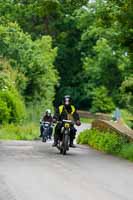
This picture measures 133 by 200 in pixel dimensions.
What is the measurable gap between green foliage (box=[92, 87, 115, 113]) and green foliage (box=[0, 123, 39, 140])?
1255 inches

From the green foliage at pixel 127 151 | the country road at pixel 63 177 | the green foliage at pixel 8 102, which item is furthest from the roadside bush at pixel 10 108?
the country road at pixel 63 177

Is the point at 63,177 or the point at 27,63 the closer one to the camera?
the point at 63,177

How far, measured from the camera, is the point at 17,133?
123 feet

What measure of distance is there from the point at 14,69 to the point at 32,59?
2413 mm

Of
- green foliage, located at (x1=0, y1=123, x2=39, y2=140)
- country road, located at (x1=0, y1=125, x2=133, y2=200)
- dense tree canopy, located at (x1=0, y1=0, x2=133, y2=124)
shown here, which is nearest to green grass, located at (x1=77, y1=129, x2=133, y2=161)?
country road, located at (x1=0, y1=125, x2=133, y2=200)

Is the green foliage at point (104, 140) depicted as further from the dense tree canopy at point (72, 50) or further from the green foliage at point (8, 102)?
the green foliage at point (8, 102)

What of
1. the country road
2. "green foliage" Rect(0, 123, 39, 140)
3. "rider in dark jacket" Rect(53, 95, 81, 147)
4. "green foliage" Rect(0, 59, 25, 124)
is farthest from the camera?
"green foliage" Rect(0, 59, 25, 124)

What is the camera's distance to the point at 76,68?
84.1 m

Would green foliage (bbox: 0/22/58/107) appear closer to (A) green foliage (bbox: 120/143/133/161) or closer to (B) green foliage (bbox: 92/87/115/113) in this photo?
(B) green foliage (bbox: 92/87/115/113)

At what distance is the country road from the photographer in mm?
11842

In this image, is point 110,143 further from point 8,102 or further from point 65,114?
point 8,102

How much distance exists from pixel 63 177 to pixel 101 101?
60.2 metres

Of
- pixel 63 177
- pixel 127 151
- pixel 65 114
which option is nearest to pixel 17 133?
pixel 65 114

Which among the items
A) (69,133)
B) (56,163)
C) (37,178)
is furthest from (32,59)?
(37,178)
